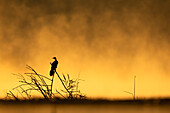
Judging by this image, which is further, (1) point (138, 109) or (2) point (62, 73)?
(2) point (62, 73)

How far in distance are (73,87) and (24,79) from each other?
3.98 ft

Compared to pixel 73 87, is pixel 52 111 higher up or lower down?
lower down

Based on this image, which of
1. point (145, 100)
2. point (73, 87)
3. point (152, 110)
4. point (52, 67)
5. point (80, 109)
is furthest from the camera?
point (73, 87)

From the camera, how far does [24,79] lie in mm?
7805

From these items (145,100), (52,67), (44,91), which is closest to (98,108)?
(145,100)

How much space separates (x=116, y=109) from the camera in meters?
2.82

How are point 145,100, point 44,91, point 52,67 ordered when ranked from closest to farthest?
point 145,100
point 44,91
point 52,67

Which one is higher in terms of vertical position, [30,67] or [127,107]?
[30,67]

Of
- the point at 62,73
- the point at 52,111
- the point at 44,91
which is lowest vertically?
the point at 52,111

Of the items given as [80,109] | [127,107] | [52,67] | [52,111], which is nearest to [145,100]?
[127,107]

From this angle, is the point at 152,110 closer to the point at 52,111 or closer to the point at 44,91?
the point at 52,111

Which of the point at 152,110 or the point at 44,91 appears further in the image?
the point at 44,91

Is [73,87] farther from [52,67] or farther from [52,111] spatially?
[52,111]

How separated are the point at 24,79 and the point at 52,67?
85cm
